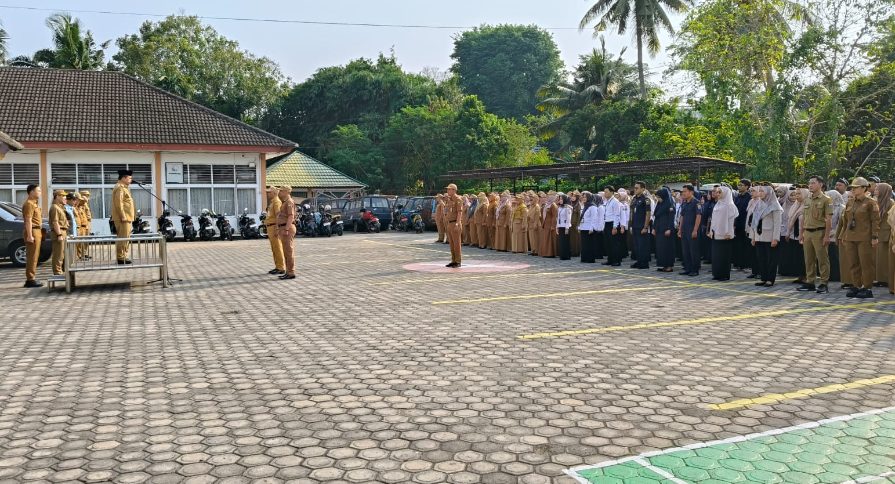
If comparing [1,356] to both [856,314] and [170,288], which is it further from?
[856,314]

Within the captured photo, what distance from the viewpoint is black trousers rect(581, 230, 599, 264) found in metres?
17.2

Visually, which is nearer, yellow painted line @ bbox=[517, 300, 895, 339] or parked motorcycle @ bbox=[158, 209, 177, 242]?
yellow painted line @ bbox=[517, 300, 895, 339]

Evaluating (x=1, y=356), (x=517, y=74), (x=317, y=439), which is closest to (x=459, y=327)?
(x=317, y=439)

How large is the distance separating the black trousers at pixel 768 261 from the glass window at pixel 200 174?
23194 millimetres

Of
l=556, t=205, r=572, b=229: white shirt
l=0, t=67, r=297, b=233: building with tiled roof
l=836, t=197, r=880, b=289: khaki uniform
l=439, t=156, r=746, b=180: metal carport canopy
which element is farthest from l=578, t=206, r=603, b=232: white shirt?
l=0, t=67, r=297, b=233: building with tiled roof

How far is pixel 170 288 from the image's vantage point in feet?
41.6

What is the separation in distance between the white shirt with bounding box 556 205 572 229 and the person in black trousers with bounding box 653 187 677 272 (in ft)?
8.38

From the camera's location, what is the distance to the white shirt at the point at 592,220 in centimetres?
1689

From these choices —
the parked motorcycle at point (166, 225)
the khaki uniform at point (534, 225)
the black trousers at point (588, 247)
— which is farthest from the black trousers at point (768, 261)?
the parked motorcycle at point (166, 225)

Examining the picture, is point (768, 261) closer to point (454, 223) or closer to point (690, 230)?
point (690, 230)

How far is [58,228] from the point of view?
527 inches

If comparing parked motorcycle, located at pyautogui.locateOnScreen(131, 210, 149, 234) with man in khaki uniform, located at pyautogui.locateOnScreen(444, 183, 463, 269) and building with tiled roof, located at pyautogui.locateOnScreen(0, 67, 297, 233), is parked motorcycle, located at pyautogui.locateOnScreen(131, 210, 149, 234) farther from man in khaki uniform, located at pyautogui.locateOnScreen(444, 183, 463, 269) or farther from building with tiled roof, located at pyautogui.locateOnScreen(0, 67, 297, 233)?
man in khaki uniform, located at pyautogui.locateOnScreen(444, 183, 463, 269)

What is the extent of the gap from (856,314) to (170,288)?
10.3m

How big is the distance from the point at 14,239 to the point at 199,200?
45.1 ft
